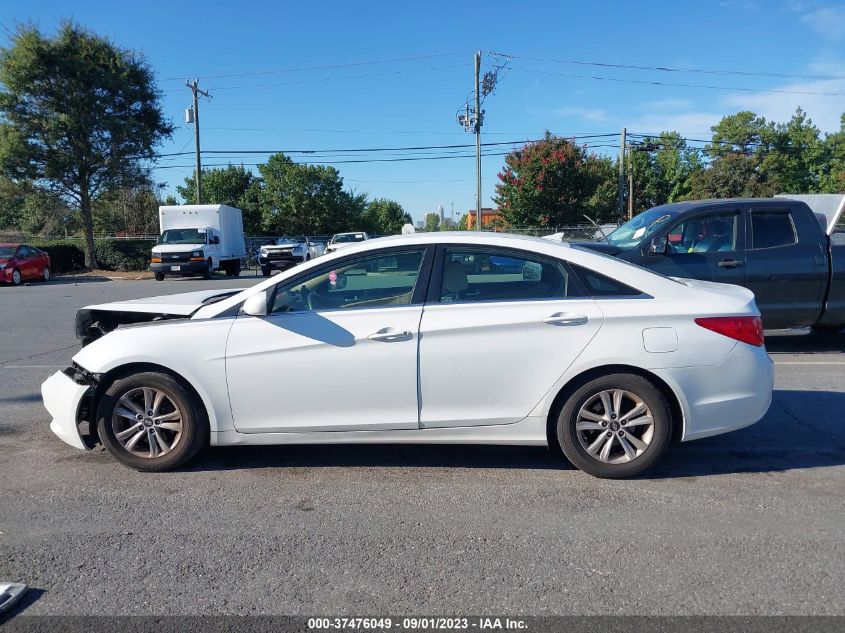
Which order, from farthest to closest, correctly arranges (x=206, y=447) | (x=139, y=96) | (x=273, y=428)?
(x=139, y=96), (x=206, y=447), (x=273, y=428)

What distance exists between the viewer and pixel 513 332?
4188mm

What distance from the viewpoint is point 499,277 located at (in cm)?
444

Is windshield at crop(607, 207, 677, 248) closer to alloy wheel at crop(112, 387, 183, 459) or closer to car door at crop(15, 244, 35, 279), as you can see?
alloy wheel at crop(112, 387, 183, 459)

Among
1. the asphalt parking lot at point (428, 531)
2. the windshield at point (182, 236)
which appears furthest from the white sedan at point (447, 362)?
the windshield at point (182, 236)

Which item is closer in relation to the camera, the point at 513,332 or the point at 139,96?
the point at 513,332

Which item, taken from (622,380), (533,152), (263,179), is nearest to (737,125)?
(533,152)

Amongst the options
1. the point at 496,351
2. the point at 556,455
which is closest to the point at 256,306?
the point at 496,351

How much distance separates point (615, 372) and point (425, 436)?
4.24ft

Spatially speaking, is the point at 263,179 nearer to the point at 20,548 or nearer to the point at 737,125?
the point at 737,125

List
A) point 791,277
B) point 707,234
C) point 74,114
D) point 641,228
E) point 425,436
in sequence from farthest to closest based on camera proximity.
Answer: point 74,114 < point 641,228 < point 707,234 < point 791,277 < point 425,436

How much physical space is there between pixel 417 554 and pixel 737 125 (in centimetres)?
6134

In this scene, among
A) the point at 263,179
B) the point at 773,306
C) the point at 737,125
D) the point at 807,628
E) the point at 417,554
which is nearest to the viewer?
the point at 807,628

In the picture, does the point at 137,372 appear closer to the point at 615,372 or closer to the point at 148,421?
the point at 148,421

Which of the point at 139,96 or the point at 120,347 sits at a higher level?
the point at 139,96
